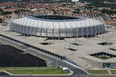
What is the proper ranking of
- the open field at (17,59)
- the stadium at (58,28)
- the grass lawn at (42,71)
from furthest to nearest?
1. the stadium at (58,28)
2. the open field at (17,59)
3. the grass lawn at (42,71)

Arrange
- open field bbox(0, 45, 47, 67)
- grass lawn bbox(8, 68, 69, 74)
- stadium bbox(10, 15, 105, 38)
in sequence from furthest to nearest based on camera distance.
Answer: stadium bbox(10, 15, 105, 38)
open field bbox(0, 45, 47, 67)
grass lawn bbox(8, 68, 69, 74)

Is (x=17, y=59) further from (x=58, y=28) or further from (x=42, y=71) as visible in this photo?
(x=58, y=28)

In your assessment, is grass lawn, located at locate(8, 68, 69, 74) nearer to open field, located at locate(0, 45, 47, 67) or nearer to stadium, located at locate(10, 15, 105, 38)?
open field, located at locate(0, 45, 47, 67)

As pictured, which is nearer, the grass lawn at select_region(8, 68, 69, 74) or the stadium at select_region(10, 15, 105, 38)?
the grass lawn at select_region(8, 68, 69, 74)

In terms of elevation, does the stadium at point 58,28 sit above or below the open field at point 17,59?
above

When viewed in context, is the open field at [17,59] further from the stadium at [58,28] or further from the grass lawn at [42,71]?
the stadium at [58,28]

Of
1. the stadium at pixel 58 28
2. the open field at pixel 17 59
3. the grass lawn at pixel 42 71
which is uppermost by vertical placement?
the stadium at pixel 58 28

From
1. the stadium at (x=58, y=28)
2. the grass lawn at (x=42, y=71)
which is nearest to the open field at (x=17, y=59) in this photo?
the grass lawn at (x=42, y=71)

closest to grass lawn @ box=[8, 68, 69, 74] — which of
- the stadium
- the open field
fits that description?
the open field

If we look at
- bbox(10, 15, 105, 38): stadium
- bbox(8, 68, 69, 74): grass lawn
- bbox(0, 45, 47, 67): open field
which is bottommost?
bbox(8, 68, 69, 74): grass lawn

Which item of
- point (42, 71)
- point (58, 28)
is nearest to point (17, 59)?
point (42, 71)

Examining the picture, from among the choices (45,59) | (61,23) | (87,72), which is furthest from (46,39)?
(87,72)
